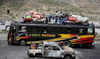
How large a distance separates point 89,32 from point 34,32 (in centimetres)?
590

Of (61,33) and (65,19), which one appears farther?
(65,19)

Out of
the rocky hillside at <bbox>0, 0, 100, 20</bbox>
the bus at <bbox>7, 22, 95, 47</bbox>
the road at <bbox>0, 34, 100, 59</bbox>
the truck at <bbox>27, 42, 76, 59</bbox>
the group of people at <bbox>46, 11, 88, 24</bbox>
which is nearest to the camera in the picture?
the truck at <bbox>27, 42, 76, 59</bbox>

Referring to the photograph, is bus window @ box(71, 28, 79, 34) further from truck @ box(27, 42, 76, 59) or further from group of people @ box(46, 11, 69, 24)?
truck @ box(27, 42, 76, 59)

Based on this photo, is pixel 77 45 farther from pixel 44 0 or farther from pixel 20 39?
pixel 44 0

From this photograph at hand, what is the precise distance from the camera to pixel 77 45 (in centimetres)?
1705

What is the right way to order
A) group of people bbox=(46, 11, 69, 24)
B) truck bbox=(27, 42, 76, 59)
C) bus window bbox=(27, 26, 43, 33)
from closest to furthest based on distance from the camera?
truck bbox=(27, 42, 76, 59), bus window bbox=(27, 26, 43, 33), group of people bbox=(46, 11, 69, 24)

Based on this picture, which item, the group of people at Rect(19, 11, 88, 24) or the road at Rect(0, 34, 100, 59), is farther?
the group of people at Rect(19, 11, 88, 24)

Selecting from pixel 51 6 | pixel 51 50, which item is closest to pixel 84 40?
pixel 51 50

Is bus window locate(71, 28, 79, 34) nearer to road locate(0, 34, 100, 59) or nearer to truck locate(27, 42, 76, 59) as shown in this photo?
road locate(0, 34, 100, 59)

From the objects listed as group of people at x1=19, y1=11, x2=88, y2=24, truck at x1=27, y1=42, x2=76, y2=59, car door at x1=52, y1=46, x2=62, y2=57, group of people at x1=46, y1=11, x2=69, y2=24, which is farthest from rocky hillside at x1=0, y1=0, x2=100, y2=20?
car door at x1=52, y1=46, x2=62, y2=57

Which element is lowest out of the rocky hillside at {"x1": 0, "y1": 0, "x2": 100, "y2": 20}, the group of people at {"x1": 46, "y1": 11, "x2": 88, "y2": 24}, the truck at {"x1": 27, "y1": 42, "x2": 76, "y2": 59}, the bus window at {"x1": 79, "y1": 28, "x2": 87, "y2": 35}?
the truck at {"x1": 27, "y1": 42, "x2": 76, "y2": 59}

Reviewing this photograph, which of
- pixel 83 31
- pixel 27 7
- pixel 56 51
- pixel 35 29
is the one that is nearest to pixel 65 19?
pixel 83 31

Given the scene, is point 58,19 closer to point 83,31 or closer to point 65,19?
point 65,19

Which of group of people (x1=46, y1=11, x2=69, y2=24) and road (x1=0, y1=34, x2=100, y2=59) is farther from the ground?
group of people (x1=46, y1=11, x2=69, y2=24)
